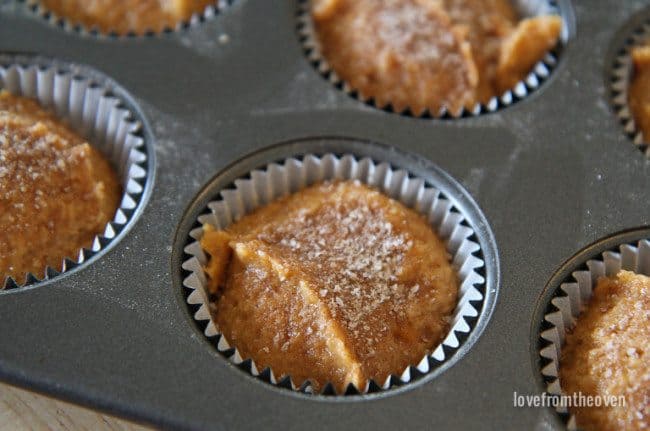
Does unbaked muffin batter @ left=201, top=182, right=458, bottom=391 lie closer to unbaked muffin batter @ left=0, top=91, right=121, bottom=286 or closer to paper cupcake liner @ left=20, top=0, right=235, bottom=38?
unbaked muffin batter @ left=0, top=91, right=121, bottom=286

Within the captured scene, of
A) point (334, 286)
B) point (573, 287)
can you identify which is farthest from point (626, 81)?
point (334, 286)

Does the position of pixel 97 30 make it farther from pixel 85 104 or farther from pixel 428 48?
pixel 428 48

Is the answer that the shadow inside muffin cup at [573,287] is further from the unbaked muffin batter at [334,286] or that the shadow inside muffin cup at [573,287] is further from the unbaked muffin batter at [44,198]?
the unbaked muffin batter at [44,198]

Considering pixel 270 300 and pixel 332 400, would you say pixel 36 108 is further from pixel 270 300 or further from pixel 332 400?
pixel 332 400

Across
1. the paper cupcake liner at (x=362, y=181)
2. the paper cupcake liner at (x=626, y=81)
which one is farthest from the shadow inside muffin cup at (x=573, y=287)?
the paper cupcake liner at (x=626, y=81)

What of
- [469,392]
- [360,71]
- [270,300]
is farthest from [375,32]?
[469,392]
